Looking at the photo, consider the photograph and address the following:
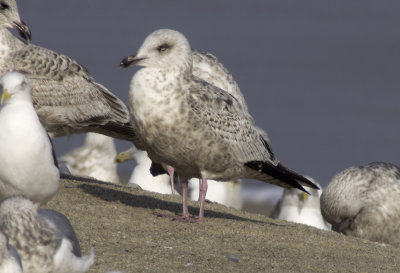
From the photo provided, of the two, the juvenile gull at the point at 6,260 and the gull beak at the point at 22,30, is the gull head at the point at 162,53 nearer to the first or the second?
the gull beak at the point at 22,30

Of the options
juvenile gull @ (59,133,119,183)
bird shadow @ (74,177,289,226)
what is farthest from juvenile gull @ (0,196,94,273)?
juvenile gull @ (59,133,119,183)

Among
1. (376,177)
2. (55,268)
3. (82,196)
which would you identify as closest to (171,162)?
(82,196)

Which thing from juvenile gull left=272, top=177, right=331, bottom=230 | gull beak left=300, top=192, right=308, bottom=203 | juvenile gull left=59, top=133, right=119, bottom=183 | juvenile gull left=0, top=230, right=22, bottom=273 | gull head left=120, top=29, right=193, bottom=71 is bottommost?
juvenile gull left=59, top=133, right=119, bottom=183

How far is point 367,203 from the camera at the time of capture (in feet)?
35.6

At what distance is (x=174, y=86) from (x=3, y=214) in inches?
112

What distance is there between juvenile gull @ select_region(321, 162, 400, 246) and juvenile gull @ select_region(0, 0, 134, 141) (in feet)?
8.09

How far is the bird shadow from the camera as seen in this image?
347 inches

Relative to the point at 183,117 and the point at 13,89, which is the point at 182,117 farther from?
the point at 13,89

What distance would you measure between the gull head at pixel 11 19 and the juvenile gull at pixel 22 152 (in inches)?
107

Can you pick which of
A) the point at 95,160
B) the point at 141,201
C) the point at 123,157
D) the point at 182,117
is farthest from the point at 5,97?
the point at 95,160

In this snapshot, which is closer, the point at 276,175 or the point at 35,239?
the point at 35,239

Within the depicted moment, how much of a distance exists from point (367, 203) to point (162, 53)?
3765 mm

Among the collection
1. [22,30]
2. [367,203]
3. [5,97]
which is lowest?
[367,203]

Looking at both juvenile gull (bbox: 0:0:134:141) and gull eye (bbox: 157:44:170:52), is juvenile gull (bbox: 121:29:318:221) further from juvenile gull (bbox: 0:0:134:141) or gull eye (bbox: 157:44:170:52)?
juvenile gull (bbox: 0:0:134:141)
